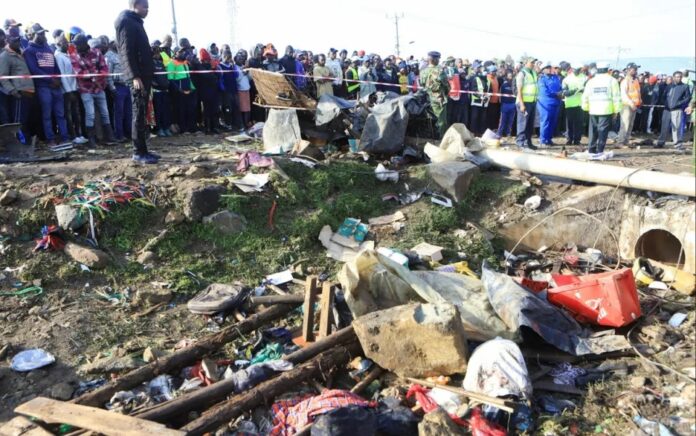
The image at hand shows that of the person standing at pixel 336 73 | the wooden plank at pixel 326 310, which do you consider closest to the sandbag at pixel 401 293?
the wooden plank at pixel 326 310

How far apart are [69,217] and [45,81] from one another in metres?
3.51

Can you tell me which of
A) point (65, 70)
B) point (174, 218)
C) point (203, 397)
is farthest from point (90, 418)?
point (65, 70)

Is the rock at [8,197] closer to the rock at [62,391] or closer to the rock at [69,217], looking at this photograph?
the rock at [69,217]

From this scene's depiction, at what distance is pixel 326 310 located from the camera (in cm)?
443

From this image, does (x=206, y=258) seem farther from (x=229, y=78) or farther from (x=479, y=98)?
(x=479, y=98)

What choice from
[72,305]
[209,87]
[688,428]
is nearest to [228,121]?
[209,87]

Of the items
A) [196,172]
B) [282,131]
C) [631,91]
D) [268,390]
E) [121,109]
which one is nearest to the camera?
[268,390]

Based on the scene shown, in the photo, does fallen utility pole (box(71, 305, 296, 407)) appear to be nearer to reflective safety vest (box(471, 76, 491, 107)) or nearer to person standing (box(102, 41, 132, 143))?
person standing (box(102, 41, 132, 143))

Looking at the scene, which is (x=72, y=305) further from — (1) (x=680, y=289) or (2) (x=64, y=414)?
(1) (x=680, y=289)

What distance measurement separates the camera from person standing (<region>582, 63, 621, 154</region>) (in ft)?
30.6

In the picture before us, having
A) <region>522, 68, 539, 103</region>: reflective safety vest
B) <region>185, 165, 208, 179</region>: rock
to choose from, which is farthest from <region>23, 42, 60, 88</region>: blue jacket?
<region>522, 68, 539, 103</region>: reflective safety vest

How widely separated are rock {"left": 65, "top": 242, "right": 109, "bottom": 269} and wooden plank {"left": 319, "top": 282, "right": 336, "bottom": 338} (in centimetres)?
239

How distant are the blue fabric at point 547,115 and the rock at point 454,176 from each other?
4281mm

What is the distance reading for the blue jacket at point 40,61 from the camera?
25.6 ft
